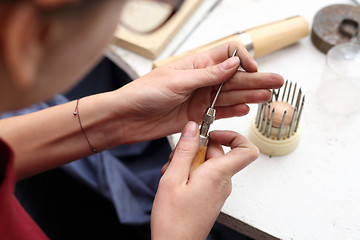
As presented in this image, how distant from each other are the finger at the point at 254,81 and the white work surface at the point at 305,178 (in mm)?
130

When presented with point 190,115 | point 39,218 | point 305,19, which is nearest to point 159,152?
point 190,115

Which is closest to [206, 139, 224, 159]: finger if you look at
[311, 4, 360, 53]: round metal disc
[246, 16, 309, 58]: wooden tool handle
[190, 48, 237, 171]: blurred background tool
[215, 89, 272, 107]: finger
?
[190, 48, 237, 171]: blurred background tool

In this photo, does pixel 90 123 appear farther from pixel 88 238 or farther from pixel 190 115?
pixel 88 238

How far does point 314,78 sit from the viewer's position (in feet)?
3.41

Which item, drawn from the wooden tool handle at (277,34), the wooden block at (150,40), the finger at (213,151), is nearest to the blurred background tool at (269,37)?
the wooden tool handle at (277,34)

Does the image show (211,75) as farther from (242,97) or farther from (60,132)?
(60,132)

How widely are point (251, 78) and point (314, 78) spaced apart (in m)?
0.28

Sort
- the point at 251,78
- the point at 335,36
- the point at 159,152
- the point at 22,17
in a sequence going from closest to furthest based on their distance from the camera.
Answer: the point at 22,17
the point at 251,78
the point at 335,36
the point at 159,152

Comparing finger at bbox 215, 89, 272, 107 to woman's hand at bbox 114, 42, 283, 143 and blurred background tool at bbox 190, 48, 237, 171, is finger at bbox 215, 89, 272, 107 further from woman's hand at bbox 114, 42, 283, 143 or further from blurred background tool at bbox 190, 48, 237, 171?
blurred background tool at bbox 190, 48, 237, 171

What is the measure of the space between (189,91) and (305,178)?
0.34 m

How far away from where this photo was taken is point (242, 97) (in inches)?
35.1

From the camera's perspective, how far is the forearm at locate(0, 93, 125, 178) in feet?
2.88

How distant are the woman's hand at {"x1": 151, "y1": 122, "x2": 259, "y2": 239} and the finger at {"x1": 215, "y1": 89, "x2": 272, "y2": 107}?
0.52 ft

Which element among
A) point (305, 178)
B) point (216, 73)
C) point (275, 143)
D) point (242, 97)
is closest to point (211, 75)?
point (216, 73)
